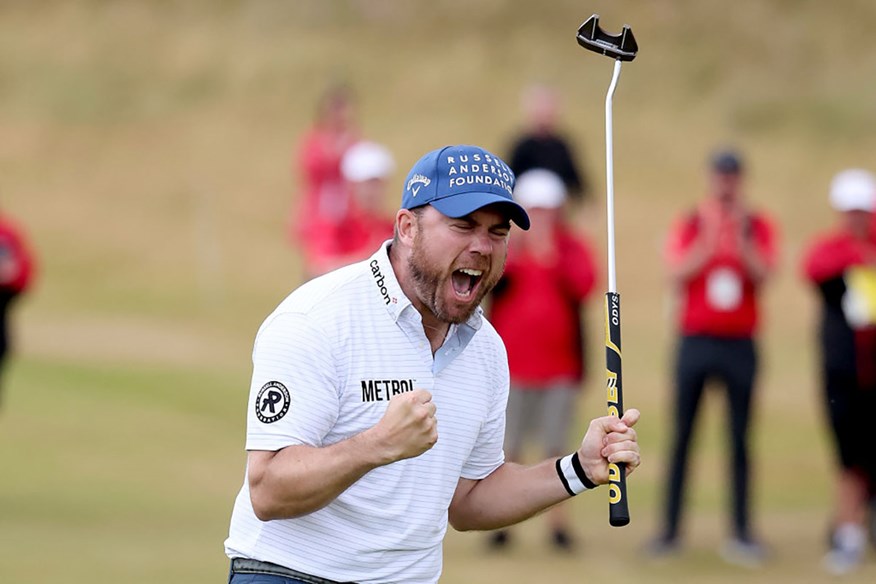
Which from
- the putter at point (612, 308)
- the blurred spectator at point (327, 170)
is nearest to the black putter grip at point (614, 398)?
the putter at point (612, 308)

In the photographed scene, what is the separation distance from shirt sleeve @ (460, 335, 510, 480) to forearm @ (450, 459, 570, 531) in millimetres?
33

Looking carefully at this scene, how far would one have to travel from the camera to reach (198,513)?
38.9 ft

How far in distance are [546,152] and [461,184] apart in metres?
10.2

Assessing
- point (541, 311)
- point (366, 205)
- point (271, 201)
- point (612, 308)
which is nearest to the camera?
point (612, 308)

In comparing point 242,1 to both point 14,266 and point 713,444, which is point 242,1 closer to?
point 713,444

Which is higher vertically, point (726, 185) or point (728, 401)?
point (726, 185)

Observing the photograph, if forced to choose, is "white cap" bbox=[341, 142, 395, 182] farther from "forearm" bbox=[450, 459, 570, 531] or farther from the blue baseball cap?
the blue baseball cap

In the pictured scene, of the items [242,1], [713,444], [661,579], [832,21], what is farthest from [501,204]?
[242,1]

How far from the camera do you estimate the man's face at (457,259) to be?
15.0ft

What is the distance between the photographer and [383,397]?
14.9ft

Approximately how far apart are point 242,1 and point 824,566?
35.8m

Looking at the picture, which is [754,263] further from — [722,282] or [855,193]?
[855,193]

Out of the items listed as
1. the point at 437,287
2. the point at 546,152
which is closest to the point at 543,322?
the point at 546,152

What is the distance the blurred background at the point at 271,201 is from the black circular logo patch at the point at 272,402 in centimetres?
562
